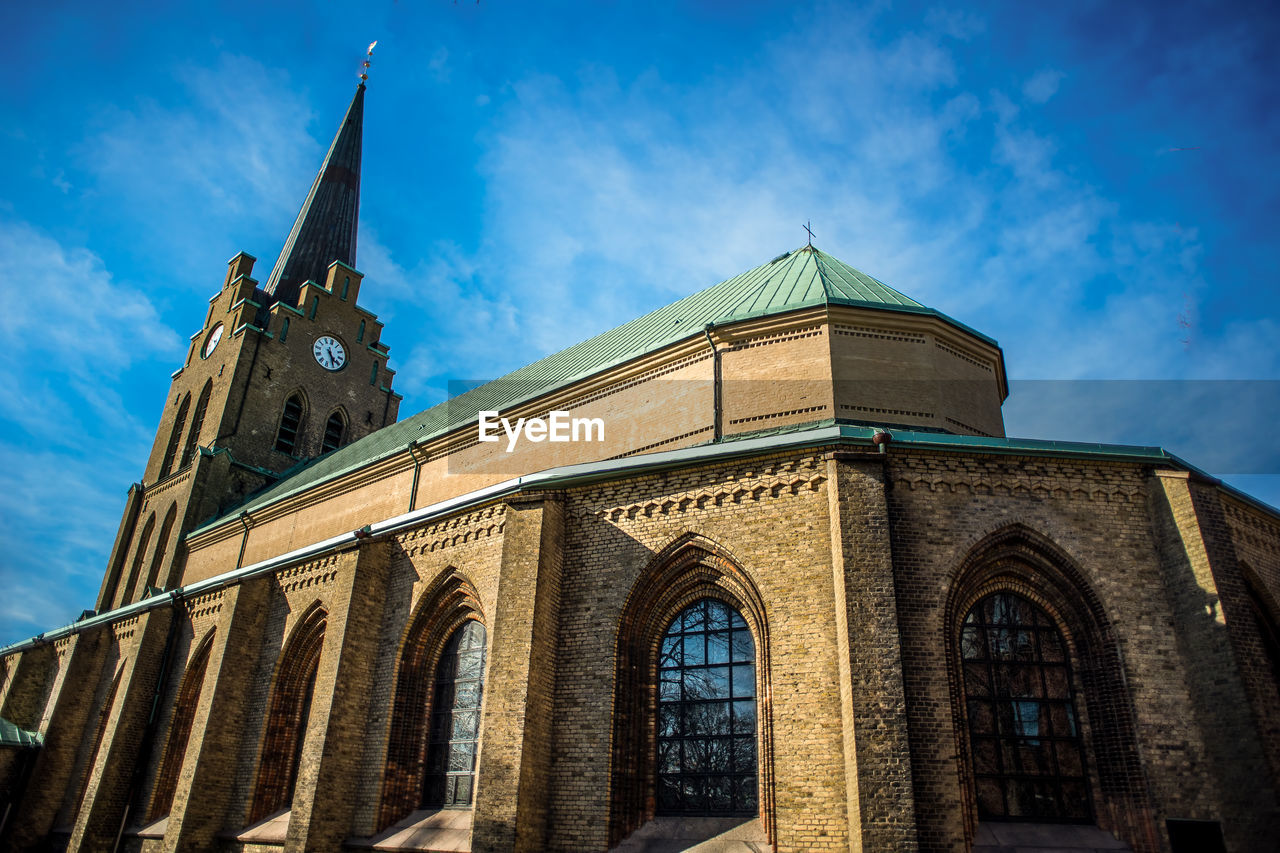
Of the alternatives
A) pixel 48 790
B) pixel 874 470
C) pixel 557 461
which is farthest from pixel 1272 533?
pixel 48 790

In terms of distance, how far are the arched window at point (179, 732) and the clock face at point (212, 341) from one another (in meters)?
16.7

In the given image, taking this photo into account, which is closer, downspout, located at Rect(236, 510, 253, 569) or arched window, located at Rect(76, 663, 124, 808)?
arched window, located at Rect(76, 663, 124, 808)

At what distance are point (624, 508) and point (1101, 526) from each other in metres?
6.96

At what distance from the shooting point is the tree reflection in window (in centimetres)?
1176

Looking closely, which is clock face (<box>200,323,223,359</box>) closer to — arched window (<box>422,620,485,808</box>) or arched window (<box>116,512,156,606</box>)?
arched window (<box>116,512,156,606</box>)

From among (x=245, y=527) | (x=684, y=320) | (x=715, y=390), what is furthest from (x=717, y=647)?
(x=245, y=527)

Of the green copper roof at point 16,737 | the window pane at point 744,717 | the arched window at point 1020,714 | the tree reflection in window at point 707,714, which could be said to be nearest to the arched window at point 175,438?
the green copper roof at point 16,737

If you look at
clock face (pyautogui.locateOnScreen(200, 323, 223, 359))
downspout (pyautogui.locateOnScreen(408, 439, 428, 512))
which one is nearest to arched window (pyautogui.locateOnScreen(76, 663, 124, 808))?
downspout (pyautogui.locateOnScreen(408, 439, 428, 512))

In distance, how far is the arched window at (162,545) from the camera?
28423 millimetres

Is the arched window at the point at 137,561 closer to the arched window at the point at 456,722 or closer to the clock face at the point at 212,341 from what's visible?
the clock face at the point at 212,341

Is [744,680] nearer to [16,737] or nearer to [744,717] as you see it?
[744,717]

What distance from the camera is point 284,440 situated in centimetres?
3216

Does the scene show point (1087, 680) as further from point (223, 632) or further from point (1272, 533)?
point (223, 632)

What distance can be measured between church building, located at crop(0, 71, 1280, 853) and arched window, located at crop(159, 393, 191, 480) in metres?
15.0
